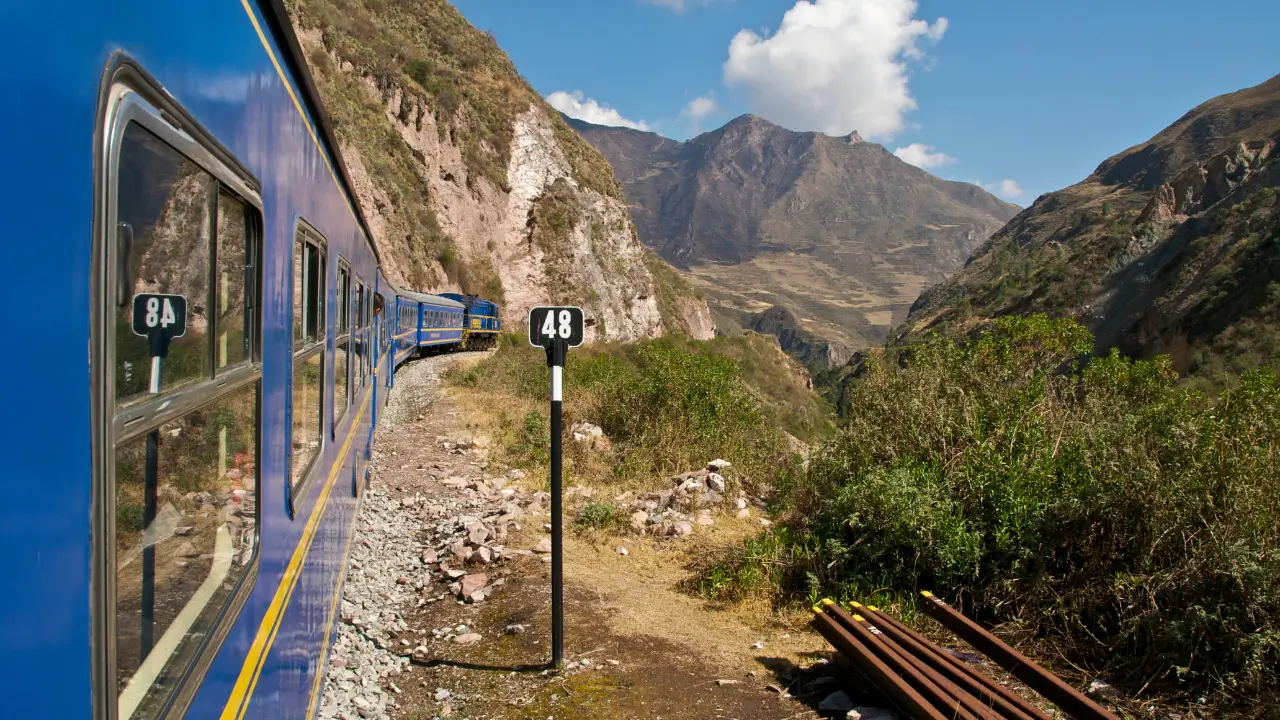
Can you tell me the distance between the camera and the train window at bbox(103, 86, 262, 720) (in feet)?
3.96

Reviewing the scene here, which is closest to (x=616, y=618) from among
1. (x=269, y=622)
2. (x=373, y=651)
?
(x=373, y=651)

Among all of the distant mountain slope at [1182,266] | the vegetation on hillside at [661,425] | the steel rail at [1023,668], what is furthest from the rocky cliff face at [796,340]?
the steel rail at [1023,668]

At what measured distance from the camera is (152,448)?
1450 millimetres

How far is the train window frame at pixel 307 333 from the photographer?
2.86 m

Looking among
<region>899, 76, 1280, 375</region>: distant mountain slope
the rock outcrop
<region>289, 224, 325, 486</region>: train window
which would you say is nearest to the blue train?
<region>289, 224, 325, 486</region>: train window

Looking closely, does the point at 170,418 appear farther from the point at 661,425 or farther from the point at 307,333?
the point at 661,425

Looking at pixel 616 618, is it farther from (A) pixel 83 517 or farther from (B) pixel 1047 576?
(A) pixel 83 517

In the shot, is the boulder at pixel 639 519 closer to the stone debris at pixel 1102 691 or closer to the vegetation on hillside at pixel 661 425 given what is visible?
the vegetation on hillside at pixel 661 425

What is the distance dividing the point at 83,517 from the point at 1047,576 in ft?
18.1

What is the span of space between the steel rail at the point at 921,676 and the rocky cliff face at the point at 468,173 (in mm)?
24521

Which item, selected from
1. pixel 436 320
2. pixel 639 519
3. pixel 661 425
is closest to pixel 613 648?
pixel 639 519

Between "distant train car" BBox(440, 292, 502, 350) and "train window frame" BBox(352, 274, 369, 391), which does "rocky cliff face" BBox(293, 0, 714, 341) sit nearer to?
"distant train car" BBox(440, 292, 502, 350)

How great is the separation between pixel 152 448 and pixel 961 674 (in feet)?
13.4

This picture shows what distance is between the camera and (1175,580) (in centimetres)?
449
